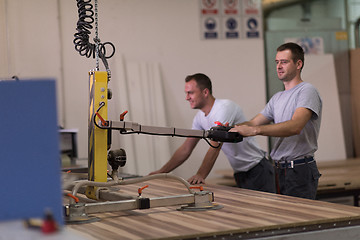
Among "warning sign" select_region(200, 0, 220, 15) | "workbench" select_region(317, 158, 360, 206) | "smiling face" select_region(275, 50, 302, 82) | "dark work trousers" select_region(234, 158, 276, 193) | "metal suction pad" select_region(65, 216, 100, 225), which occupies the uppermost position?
"warning sign" select_region(200, 0, 220, 15)

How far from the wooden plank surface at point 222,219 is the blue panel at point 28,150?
55cm

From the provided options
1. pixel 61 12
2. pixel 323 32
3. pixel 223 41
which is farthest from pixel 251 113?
pixel 61 12

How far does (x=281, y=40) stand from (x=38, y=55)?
2944mm

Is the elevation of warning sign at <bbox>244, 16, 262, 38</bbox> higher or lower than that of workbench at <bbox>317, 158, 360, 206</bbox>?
higher

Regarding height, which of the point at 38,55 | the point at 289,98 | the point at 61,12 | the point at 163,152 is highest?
the point at 61,12

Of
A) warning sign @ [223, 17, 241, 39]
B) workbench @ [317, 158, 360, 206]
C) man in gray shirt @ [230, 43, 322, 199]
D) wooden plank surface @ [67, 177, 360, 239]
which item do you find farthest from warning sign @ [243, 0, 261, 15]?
wooden plank surface @ [67, 177, 360, 239]

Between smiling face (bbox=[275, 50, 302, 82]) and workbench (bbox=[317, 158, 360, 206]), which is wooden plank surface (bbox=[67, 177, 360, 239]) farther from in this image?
workbench (bbox=[317, 158, 360, 206])

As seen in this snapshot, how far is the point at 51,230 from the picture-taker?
1.14 meters

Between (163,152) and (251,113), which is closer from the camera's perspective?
(163,152)

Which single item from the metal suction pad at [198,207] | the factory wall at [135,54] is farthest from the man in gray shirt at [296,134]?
the factory wall at [135,54]

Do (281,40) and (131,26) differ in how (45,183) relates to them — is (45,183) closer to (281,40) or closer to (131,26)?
(131,26)

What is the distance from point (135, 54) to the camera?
606 centimetres

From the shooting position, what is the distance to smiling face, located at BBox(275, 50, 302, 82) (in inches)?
126

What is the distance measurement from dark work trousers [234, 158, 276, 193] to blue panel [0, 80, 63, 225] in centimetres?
273
